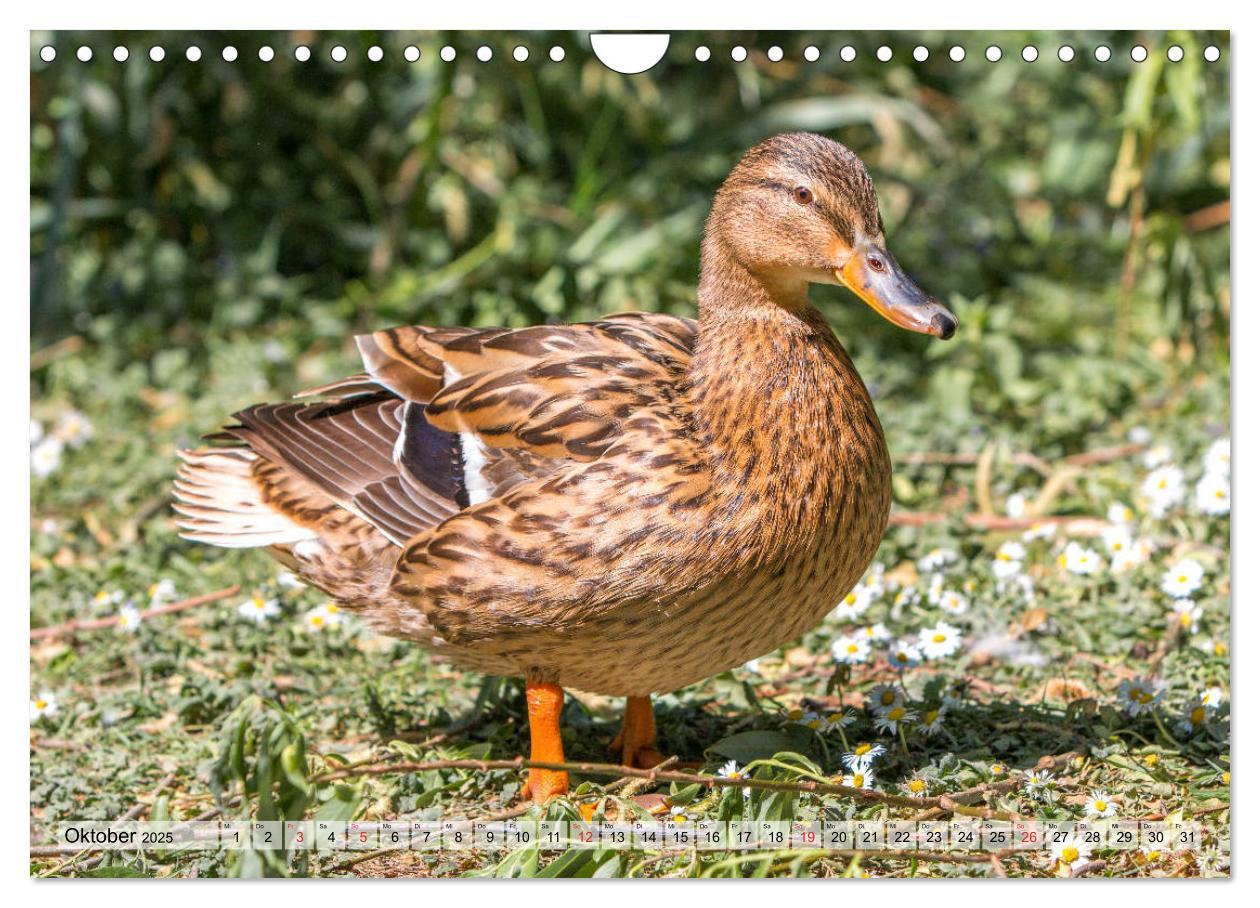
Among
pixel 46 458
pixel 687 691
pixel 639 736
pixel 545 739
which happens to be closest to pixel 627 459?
pixel 545 739

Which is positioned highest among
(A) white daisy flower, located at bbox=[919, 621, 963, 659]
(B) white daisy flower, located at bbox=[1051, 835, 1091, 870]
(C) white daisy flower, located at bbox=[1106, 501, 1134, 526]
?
Result: (C) white daisy flower, located at bbox=[1106, 501, 1134, 526]

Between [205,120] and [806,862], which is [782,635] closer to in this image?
[806,862]

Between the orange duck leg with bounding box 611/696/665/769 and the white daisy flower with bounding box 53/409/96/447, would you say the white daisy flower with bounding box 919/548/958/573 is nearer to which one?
the orange duck leg with bounding box 611/696/665/769

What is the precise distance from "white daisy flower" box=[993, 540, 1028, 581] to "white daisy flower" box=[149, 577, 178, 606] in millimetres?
2594

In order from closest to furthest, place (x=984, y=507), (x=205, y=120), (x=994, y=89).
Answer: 1. (x=984, y=507)
2. (x=205, y=120)
3. (x=994, y=89)

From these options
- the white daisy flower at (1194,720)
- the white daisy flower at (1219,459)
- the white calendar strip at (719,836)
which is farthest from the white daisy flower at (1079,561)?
the white calendar strip at (719,836)

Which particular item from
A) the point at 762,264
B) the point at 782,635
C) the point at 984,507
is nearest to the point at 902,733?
the point at 782,635

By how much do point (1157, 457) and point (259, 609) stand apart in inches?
121

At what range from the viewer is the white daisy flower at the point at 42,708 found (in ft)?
15.5

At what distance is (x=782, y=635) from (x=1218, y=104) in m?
4.43

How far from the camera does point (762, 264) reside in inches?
153

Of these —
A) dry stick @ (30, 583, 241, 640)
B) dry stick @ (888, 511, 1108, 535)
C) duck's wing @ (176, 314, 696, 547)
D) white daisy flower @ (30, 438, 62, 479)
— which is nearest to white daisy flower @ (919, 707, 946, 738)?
duck's wing @ (176, 314, 696, 547)

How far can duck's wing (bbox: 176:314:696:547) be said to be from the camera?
399 cm

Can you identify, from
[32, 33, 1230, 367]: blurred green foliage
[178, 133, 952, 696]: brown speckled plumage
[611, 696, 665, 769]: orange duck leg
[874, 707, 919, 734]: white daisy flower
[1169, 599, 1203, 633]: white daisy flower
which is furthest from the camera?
[32, 33, 1230, 367]: blurred green foliage
